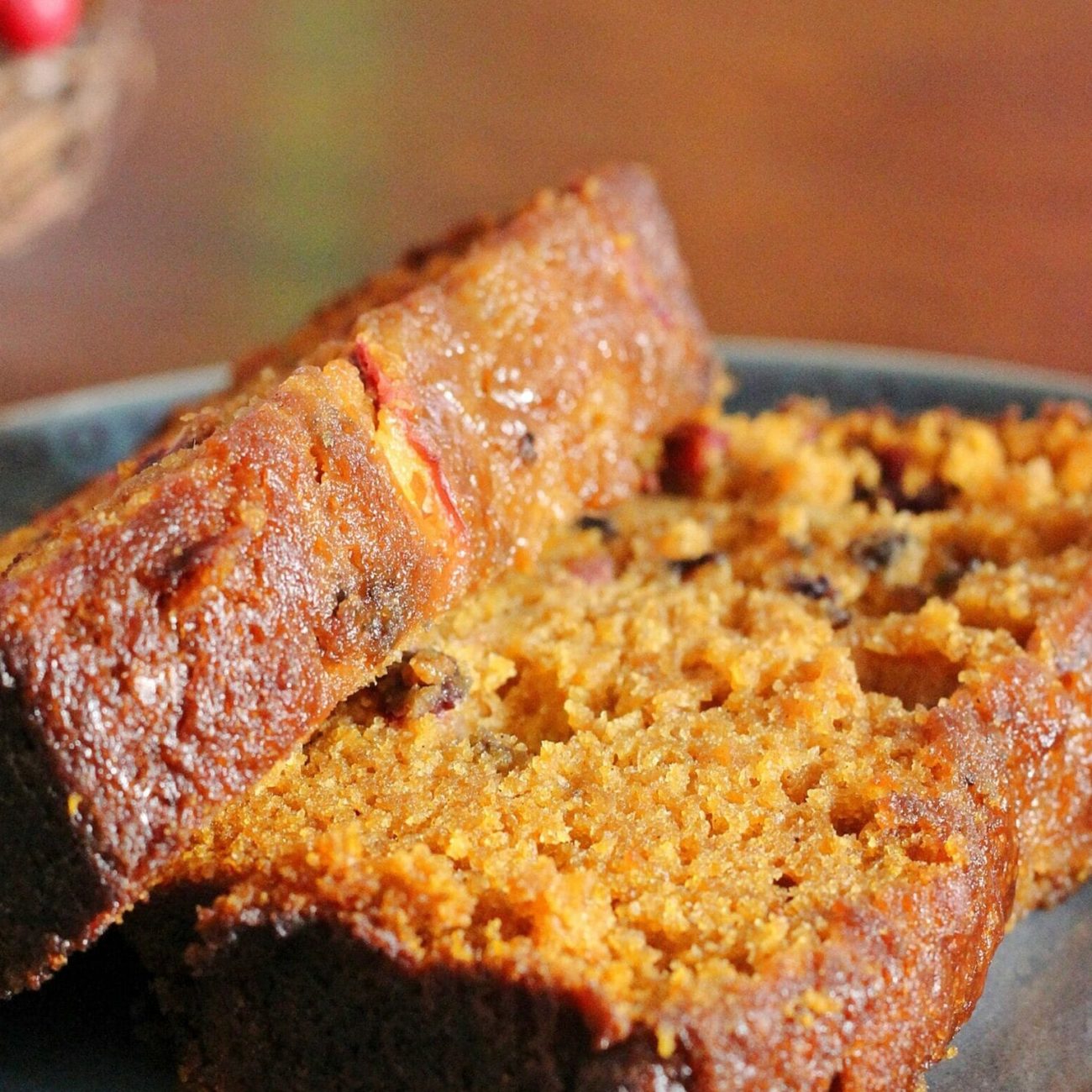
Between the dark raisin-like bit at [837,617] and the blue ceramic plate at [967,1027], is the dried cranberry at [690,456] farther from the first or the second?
the blue ceramic plate at [967,1027]

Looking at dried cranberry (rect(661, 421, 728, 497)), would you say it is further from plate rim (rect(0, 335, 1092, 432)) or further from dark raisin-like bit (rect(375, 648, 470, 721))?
dark raisin-like bit (rect(375, 648, 470, 721))

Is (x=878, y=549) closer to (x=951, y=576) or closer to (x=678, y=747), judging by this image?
(x=951, y=576)

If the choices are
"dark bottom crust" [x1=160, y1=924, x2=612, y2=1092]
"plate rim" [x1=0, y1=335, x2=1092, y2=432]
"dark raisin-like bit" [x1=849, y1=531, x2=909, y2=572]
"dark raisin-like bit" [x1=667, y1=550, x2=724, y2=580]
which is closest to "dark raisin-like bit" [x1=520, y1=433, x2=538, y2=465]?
"dark raisin-like bit" [x1=667, y1=550, x2=724, y2=580]

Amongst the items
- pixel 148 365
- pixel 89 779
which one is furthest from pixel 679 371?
pixel 148 365

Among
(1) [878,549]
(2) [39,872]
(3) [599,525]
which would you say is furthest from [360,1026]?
(1) [878,549]

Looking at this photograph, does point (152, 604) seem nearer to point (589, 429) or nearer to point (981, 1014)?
point (589, 429)
